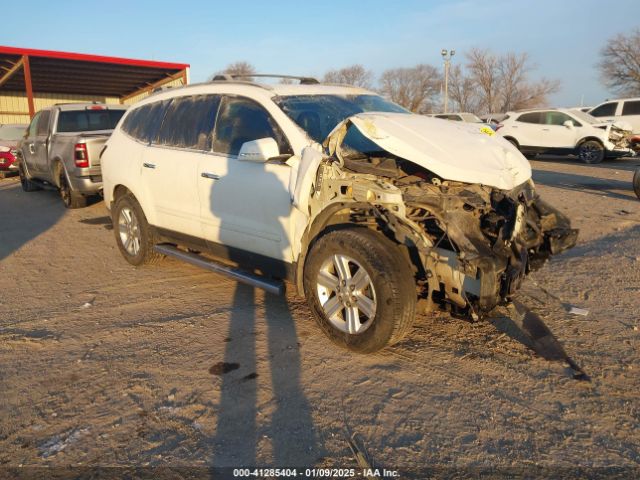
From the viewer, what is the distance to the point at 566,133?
659 inches

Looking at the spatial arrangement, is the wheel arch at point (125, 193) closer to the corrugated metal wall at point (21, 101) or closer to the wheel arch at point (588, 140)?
the wheel arch at point (588, 140)

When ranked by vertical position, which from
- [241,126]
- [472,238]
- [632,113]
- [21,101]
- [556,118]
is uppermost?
[21,101]

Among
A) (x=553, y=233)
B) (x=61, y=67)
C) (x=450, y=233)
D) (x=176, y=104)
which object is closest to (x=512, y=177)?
(x=553, y=233)

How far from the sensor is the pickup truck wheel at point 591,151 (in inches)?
625

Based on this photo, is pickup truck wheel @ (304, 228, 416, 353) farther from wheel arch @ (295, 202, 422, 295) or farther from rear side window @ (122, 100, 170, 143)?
rear side window @ (122, 100, 170, 143)

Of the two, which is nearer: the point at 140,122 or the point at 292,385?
the point at 292,385

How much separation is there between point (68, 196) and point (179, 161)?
5.96 m

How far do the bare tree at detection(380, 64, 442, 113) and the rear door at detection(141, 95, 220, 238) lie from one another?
202 feet

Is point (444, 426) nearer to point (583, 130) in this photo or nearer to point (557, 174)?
point (557, 174)

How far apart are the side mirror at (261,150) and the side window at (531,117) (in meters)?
16.0

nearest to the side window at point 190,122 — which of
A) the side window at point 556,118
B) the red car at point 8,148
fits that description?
the red car at point 8,148

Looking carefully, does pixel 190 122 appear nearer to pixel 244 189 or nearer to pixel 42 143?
pixel 244 189

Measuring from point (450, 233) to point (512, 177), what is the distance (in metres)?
0.82

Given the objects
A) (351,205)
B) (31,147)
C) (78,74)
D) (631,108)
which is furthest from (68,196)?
(631,108)
